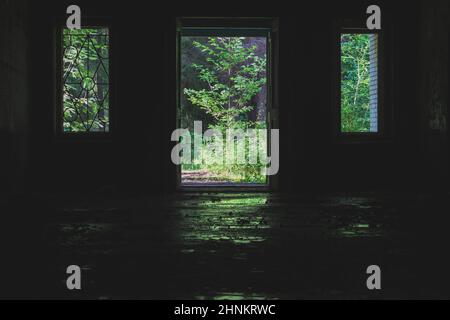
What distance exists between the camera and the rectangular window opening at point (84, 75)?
8.30 meters

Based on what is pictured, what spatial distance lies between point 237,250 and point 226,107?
384 inches

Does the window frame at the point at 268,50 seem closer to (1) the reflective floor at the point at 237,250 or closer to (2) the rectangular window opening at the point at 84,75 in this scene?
(2) the rectangular window opening at the point at 84,75

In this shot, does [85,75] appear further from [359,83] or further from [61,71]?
[359,83]

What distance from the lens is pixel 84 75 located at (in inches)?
328

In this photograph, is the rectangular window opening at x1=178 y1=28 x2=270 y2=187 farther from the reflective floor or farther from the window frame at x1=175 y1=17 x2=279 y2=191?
the reflective floor

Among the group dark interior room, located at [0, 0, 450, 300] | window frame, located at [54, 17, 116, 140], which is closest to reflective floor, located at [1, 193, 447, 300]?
dark interior room, located at [0, 0, 450, 300]

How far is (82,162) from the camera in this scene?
27.2ft
